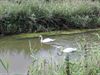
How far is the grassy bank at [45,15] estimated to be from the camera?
929cm

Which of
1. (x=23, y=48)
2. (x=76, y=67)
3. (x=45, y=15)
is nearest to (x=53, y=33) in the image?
(x=45, y=15)

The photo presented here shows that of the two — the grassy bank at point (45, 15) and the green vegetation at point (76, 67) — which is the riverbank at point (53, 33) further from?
the green vegetation at point (76, 67)

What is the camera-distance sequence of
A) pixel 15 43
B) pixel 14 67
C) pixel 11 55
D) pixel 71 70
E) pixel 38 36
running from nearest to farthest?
1. pixel 71 70
2. pixel 14 67
3. pixel 11 55
4. pixel 15 43
5. pixel 38 36

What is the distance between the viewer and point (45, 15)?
32.0 ft

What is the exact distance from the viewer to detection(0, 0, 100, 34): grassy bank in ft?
30.5

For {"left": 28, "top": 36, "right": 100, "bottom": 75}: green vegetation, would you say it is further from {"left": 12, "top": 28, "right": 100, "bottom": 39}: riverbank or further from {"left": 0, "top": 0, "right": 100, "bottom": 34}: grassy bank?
{"left": 0, "top": 0, "right": 100, "bottom": 34}: grassy bank

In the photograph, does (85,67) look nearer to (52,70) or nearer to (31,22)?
(52,70)

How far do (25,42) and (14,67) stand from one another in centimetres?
217

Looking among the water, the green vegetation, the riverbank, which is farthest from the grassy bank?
the green vegetation

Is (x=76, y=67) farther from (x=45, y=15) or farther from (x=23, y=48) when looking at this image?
(x=45, y=15)

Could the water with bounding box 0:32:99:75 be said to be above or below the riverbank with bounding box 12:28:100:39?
above

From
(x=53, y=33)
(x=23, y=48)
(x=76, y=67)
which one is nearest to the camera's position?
(x=76, y=67)

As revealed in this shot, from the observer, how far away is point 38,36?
9.03 metres

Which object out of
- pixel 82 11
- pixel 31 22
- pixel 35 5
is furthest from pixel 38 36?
pixel 82 11
